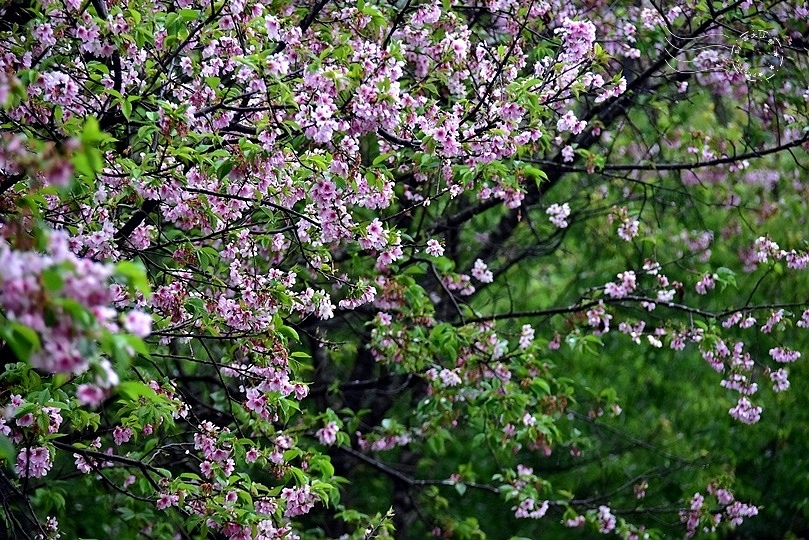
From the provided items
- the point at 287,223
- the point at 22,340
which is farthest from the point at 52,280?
the point at 287,223

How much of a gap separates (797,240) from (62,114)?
712 centimetres

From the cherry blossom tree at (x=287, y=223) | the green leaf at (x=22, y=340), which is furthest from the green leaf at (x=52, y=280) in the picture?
the green leaf at (x=22, y=340)

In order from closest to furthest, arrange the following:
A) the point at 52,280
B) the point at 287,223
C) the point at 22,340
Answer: the point at 52,280 < the point at 22,340 < the point at 287,223

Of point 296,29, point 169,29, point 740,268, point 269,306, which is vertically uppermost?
point 740,268

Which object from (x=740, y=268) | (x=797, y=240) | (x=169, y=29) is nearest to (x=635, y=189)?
(x=797, y=240)

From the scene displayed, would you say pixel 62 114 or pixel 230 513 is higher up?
pixel 62 114

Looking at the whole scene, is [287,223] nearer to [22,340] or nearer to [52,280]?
[22,340]

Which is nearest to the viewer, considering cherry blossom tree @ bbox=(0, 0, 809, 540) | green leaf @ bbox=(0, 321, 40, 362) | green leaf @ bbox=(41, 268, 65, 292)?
green leaf @ bbox=(41, 268, 65, 292)

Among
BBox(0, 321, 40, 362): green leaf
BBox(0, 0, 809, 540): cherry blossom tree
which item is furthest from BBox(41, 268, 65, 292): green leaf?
BBox(0, 321, 40, 362): green leaf

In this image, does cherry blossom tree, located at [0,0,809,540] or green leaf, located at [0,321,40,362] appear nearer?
green leaf, located at [0,321,40,362]

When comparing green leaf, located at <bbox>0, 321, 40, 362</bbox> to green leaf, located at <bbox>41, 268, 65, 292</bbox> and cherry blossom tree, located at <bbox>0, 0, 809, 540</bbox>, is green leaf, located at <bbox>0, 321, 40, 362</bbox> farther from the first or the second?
green leaf, located at <bbox>41, 268, 65, 292</bbox>

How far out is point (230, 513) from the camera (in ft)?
14.3

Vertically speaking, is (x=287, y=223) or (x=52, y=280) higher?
(x=287, y=223)

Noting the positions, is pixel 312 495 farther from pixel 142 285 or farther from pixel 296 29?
pixel 142 285
